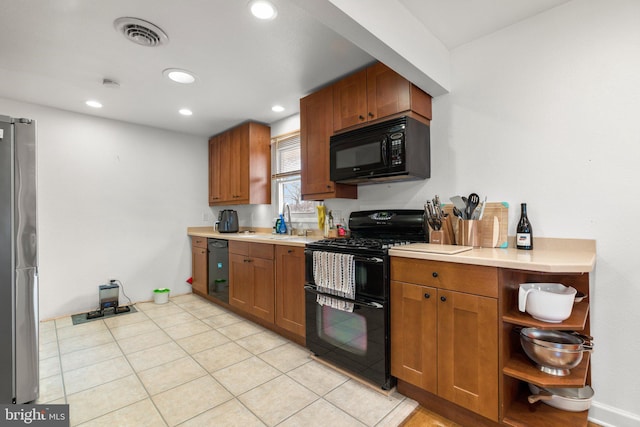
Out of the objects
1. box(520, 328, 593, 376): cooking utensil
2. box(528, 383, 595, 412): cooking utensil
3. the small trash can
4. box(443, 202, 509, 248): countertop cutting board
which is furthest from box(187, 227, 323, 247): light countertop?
box(528, 383, 595, 412): cooking utensil

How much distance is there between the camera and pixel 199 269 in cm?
414

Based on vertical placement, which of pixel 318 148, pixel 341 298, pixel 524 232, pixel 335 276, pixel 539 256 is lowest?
pixel 341 298

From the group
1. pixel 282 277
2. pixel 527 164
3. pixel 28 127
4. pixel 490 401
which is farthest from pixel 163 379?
pixel 527 164

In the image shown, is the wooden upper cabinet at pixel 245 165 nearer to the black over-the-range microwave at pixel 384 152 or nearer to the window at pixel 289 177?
the window at pixel 289 177

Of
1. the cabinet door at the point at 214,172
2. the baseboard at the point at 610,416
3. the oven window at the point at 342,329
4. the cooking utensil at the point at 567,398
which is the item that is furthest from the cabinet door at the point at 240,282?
the baseboard at the point at 610,416

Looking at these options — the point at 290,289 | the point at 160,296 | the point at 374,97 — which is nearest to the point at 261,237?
the point at 290,289

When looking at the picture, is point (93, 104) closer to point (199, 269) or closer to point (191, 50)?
point (191, 50)

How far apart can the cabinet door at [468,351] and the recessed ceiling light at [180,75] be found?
8.63 feet

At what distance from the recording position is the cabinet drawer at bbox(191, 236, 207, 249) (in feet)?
13.1

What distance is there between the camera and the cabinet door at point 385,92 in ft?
6.91

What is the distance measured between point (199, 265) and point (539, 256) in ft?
12.8

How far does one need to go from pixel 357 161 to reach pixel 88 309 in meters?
3.71

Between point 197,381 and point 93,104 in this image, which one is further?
point 93,104

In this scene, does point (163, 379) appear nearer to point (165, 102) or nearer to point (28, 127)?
point (28, 127)
